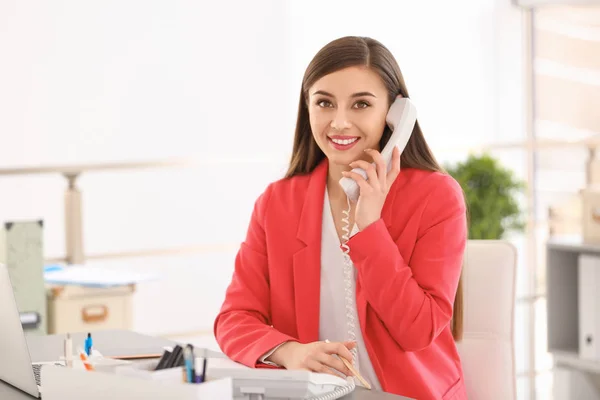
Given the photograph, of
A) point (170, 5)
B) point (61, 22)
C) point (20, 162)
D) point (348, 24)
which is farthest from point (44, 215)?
point (348, 24)

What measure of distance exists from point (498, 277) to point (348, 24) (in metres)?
6.31

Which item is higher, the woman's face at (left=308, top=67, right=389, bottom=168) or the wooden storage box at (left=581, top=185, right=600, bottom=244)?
the woman's face at (left=308, top=67, right=389, bottom=168)

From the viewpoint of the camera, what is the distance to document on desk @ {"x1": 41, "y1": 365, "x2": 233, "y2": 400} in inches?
39.7

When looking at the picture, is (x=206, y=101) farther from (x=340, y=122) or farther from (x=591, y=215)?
(x=340, y=122)

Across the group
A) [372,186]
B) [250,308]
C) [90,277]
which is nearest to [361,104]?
[372,186]

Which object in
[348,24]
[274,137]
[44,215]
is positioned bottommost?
[44,215]

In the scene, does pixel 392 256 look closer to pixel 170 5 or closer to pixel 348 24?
pixel 348 24

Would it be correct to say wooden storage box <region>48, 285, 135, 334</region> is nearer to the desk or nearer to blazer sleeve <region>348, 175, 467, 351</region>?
the desk

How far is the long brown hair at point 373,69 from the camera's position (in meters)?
1.62

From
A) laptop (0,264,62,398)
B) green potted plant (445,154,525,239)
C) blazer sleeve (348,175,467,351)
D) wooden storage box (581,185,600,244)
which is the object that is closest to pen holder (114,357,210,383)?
laptop (0,264,62,398)

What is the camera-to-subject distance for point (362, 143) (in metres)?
1.64

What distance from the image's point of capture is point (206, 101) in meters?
9.33

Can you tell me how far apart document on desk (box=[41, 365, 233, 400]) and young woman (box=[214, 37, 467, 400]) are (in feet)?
1.36

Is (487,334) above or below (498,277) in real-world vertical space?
below
